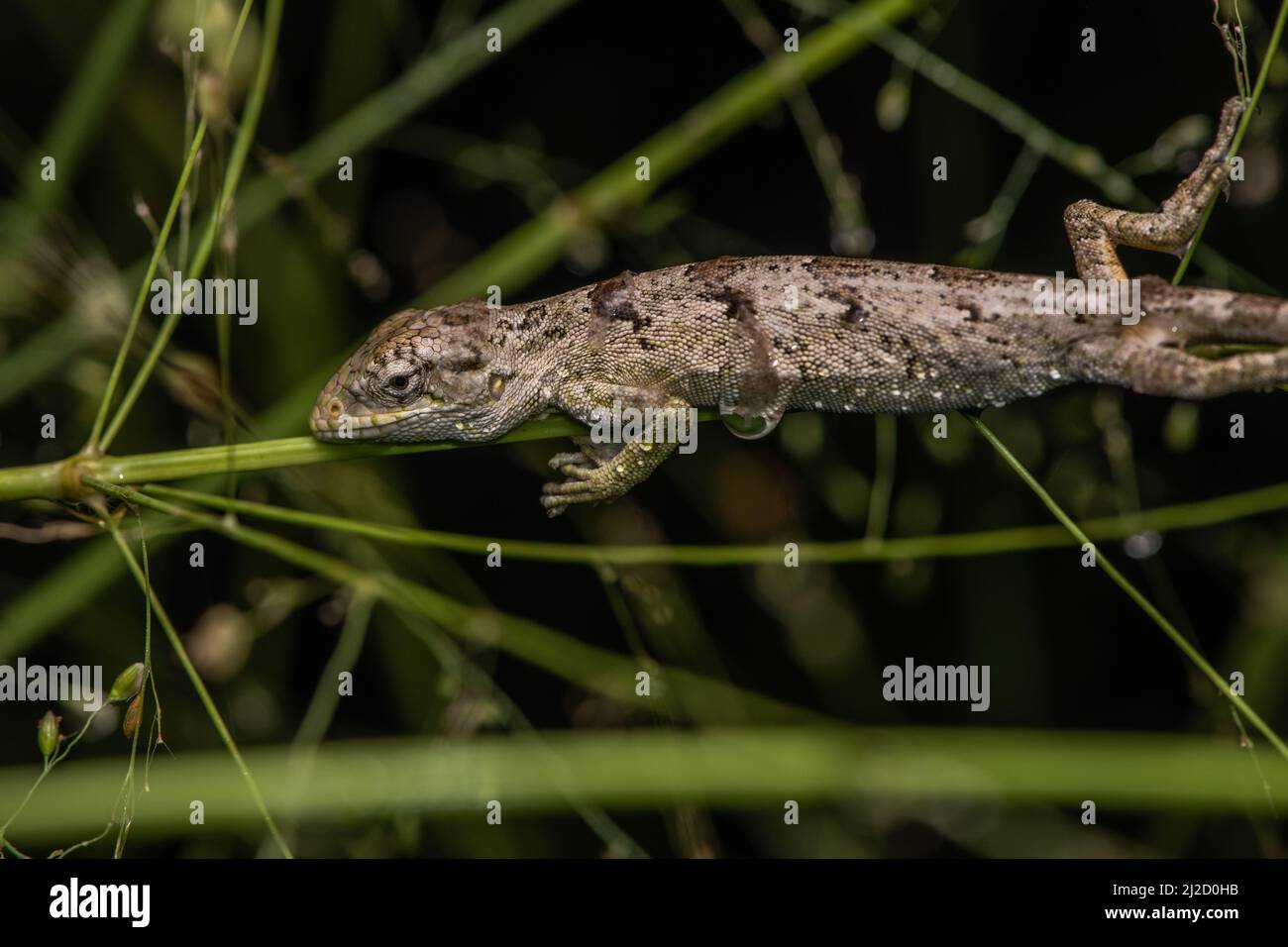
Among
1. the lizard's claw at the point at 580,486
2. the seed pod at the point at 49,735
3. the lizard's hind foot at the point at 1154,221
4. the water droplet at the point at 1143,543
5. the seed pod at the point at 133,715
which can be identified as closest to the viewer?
the seed pod at the point at 49,735

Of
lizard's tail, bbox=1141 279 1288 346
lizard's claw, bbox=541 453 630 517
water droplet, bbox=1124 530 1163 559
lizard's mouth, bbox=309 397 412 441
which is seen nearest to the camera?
lizard's tail, bbox=1141 279 1288 346

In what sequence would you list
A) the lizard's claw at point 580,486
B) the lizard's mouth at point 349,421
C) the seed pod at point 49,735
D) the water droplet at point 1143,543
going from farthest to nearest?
the lizard's claw at point 580,486, the water droplet at point 1143,543, the lizard's mouth at point 349,421, the seed pod at point 49,735

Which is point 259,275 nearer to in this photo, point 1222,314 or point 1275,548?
point 1222,314

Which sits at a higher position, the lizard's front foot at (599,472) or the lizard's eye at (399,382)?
the lizard's eye at (399,382)

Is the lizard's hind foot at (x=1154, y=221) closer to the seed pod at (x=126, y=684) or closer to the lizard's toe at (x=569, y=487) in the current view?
the lizard's toe at (x=569, y=487)

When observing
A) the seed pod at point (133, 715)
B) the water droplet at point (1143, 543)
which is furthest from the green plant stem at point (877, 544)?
the seed pod at point (133, 715)

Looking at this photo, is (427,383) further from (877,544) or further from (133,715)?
(877,544)

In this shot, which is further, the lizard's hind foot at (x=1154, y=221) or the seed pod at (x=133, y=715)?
the lizard's hind foot at (x=1154, y=221)

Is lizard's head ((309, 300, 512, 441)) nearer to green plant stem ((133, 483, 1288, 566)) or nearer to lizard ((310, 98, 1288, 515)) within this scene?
lizard ((310, 98, 1288, 515))

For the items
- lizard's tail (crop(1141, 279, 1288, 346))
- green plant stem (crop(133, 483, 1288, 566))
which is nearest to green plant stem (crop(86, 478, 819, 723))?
green plant stem (crop(133, 483, 1288, 566))
